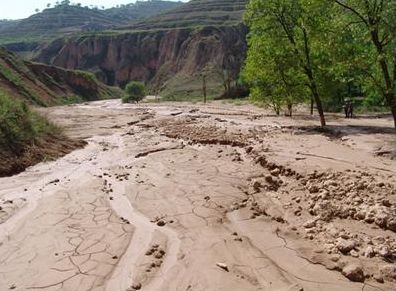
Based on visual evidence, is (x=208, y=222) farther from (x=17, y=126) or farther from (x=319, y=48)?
(x=319, y=48)

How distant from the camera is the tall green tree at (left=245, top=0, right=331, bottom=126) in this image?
2198 cm

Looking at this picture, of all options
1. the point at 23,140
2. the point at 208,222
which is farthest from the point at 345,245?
the point at 23,140

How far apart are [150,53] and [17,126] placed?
132375 millimetres

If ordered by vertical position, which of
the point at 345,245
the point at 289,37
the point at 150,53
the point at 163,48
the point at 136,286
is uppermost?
the point at 163,48

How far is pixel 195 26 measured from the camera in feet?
458

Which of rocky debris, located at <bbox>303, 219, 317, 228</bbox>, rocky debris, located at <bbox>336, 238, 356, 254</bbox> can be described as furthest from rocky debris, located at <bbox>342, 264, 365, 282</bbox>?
rocky debris, located at <bbox>303, 219, 317, 228</bbox>

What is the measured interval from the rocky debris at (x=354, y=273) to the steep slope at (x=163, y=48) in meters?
110

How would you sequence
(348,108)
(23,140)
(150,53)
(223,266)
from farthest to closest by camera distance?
(150,53)
(348,108)
(23,140)
(223,266)

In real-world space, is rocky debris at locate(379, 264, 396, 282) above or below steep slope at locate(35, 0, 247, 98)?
below

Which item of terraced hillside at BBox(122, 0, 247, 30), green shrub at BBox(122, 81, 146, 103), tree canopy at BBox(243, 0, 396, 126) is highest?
terraced hillside at BBox(122, 0, 247, 30)

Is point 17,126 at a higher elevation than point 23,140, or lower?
higher

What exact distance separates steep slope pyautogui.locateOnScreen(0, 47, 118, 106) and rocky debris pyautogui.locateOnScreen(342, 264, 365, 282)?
5866cm

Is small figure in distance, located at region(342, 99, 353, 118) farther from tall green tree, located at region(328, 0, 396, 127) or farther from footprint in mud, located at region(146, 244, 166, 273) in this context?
footprint in mud, located at region(146, 244, 166, 273)

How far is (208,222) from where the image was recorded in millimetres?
8656
